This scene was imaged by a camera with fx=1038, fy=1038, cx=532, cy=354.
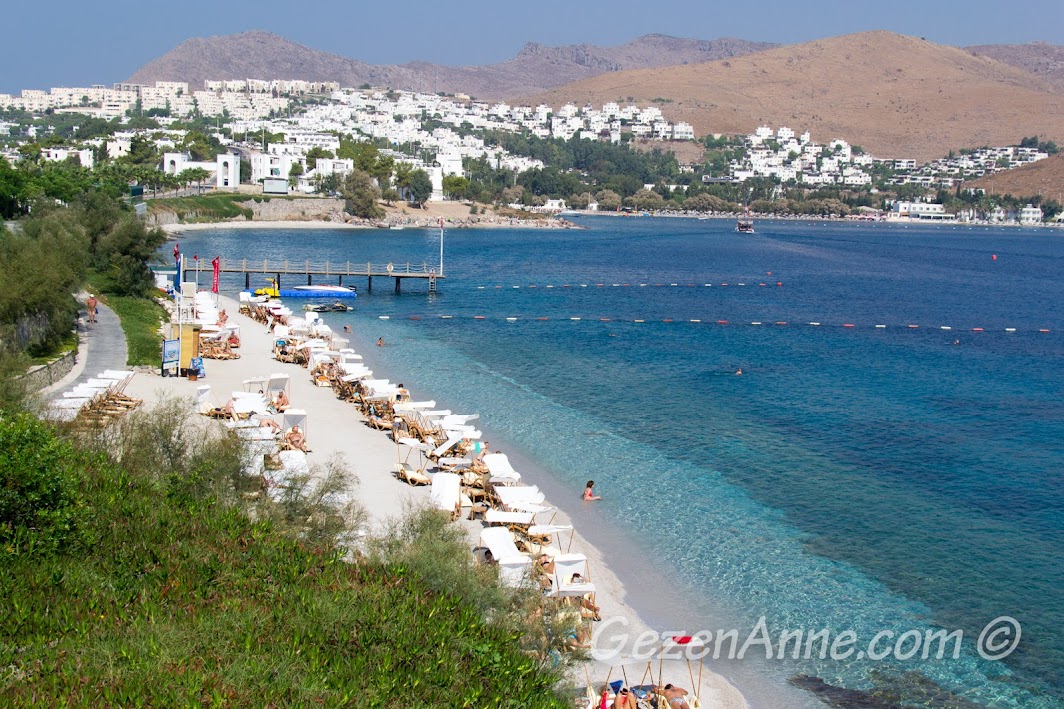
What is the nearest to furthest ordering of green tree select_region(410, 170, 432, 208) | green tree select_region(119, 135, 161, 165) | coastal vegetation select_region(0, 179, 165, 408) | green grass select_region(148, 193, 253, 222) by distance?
coastal vegetation select_region(0, 179, 165, 408), green grass select_region(148, 193, 253, 222), green tree select_region(119, 135, 161, 165), green tree select_region(410, 170, 432, 208)

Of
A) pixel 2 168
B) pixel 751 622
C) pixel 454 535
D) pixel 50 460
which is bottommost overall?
pixel 751 622

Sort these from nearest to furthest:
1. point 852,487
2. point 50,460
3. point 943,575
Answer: point 50,460 → point 943,575 → point 852,487

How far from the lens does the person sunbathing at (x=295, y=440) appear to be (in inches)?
708

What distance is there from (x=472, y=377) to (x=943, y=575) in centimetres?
1561

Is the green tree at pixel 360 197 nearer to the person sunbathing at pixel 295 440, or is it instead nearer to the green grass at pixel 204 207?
the green grass at pixel 204 207

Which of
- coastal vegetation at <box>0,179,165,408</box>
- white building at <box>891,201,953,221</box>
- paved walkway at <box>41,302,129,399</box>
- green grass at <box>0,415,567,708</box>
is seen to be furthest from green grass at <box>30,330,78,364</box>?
white building at <box>891,201,953,221</box>

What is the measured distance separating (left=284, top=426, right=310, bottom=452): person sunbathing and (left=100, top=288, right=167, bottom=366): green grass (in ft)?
23.5

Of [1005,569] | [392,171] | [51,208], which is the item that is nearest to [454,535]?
[1005,569]

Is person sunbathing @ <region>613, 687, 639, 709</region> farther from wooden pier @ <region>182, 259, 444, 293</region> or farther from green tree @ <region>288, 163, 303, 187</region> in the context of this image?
green tree @ <region>288, 163, 303, 187</region>

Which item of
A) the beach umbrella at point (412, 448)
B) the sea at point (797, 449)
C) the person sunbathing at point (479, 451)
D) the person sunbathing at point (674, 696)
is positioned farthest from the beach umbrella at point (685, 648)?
the beach umbrella at point (412, 448)

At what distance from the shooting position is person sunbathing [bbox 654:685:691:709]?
1070 centimetres

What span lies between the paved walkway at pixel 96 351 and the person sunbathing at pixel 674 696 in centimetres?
1319

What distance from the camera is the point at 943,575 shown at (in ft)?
49.9

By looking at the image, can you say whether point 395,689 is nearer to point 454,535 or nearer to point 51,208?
point 454,535
